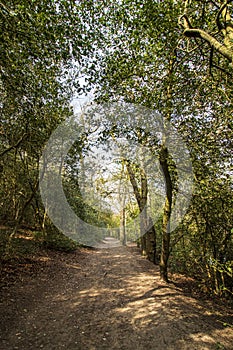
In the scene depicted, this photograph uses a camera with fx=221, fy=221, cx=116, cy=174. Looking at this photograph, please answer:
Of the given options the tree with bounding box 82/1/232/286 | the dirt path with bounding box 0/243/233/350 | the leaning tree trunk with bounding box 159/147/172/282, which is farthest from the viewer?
the leaning tree trunk with bounding box 159/147/172/282

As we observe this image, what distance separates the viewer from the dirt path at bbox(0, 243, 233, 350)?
390cm

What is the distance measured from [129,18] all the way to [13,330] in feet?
24.3

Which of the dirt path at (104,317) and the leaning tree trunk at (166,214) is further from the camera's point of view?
the leaning tree trunk at (166,214)

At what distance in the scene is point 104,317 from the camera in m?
4.88

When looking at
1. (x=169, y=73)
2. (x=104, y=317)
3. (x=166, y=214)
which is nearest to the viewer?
(x=104, y=317)

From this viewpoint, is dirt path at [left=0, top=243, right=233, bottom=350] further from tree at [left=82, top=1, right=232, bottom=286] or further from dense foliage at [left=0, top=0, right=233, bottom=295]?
tree at [left=82, top=1, right=232, bottom=286]

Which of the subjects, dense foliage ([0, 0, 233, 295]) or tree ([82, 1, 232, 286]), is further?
tree ([82, 1, 232, 286])

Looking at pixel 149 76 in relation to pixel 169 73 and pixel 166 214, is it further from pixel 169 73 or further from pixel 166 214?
pixel 166 214

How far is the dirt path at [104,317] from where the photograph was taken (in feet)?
12.8

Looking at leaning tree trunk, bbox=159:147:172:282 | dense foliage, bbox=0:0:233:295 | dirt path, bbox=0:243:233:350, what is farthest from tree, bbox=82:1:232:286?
dirt path, bbox=0:243:233:350

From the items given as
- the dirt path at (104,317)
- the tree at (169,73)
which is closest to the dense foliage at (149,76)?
the tree at (169,73)

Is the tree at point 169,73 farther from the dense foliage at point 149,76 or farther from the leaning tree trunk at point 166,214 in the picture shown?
the leaning tree trunk at point 166,214

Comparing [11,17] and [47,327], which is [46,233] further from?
[11,17]

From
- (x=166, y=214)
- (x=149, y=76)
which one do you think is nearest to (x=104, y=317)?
(x=166, y=214)
